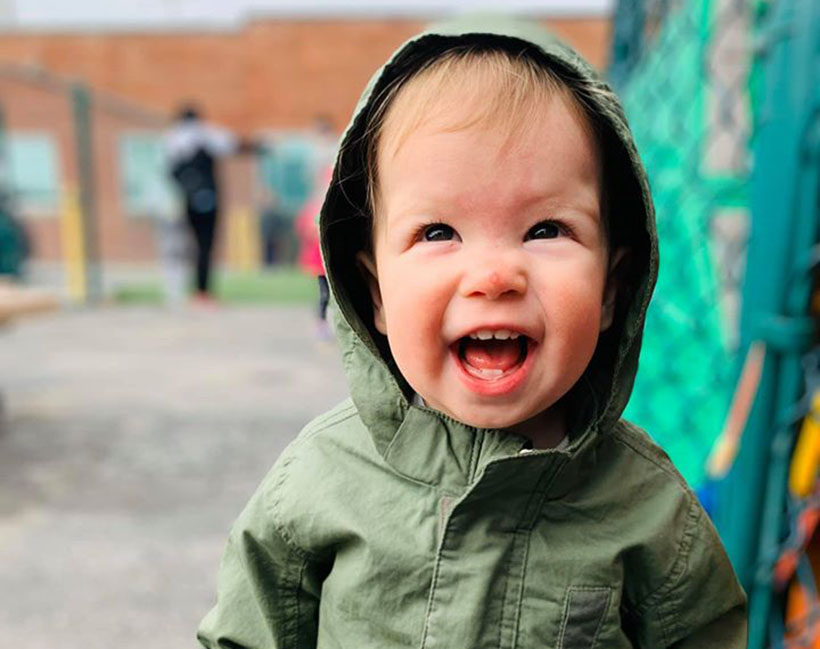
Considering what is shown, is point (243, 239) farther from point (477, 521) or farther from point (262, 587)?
point (477, 521)

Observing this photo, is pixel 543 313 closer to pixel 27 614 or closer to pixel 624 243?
pixel 624 243

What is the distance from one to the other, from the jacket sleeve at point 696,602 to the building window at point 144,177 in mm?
11169

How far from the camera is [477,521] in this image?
0.88 meters

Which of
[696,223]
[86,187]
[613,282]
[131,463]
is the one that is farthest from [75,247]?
[613,282]

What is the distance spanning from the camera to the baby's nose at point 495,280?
773 mm

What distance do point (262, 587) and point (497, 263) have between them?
1.57 feet

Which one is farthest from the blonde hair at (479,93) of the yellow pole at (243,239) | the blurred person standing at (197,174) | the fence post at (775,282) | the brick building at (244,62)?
the brick building at (244,62)

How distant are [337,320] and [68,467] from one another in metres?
2.70

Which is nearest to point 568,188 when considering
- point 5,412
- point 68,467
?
point 68,467

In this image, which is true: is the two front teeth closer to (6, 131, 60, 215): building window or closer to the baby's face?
the baby's face

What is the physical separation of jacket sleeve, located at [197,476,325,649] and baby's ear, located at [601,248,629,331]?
44 centimetres

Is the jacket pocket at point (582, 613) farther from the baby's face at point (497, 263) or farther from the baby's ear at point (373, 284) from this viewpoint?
the baby's ear at point (373, 284)

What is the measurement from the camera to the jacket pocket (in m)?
0.88

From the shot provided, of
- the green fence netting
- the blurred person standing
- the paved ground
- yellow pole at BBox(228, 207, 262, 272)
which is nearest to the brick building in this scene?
yellow pole at BBox(228, 207, 262, 272)
